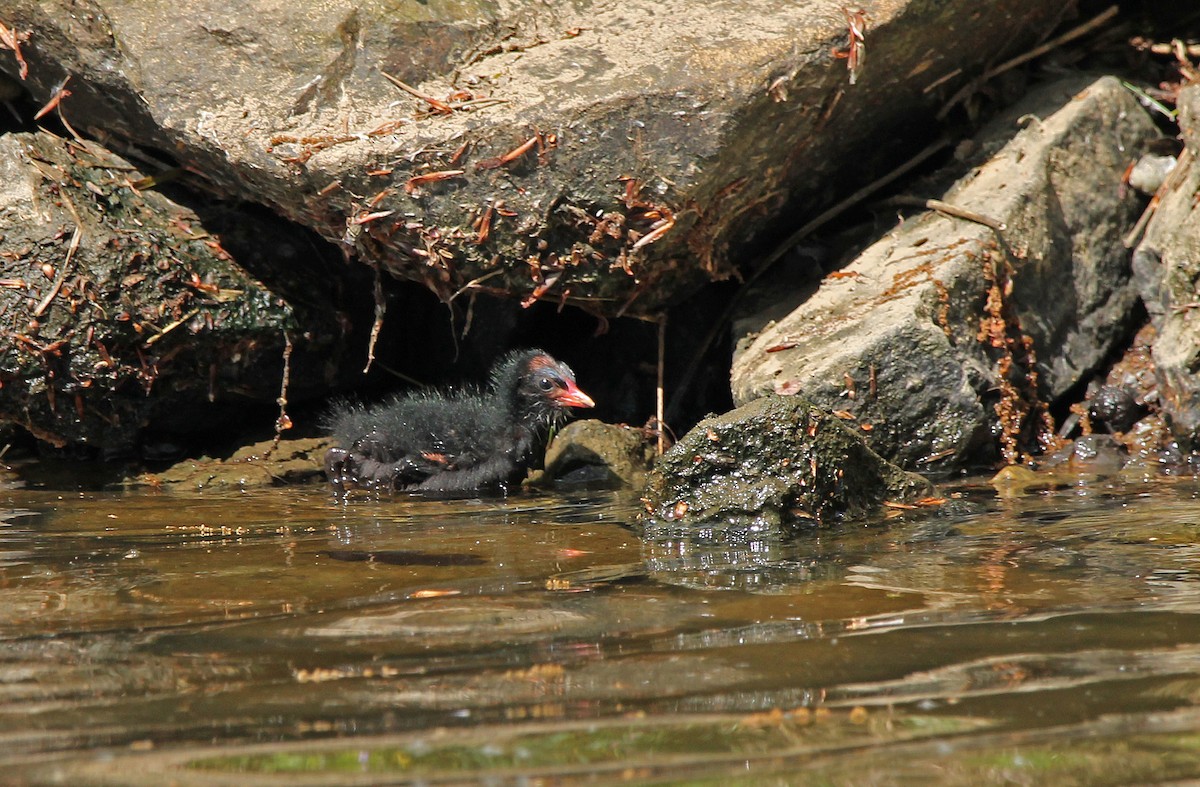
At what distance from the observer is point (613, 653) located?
11.4 feet

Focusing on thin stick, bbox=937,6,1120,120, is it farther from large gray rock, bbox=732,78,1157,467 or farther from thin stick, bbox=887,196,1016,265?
thin stick, bbox=887,196,1016,265

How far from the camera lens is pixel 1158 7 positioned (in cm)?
857

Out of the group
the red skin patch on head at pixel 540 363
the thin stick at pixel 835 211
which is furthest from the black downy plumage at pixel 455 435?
the thin stick at pixel 835 211

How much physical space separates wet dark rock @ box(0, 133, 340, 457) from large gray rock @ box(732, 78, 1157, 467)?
2.85m

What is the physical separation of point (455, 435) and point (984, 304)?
10.1 ft

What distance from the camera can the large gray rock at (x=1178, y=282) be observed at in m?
6.76

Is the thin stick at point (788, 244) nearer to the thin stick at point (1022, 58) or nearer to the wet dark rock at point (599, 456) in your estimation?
the thin stick at point (1022, 58)

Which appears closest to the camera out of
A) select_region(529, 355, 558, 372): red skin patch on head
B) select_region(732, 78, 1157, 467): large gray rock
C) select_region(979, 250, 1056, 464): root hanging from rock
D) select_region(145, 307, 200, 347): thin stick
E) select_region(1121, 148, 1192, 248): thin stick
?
select_region(732, 78, 1157, 467): large gray rock

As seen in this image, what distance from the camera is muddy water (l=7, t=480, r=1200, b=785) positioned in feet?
8.86

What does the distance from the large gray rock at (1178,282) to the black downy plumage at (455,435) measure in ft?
10.5

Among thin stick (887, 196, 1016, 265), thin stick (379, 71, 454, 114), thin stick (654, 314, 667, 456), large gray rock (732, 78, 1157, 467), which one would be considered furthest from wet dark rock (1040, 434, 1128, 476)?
thin stick (379, 71, 454, 114)

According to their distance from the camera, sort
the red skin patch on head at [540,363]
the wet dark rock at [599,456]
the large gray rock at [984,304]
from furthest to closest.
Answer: the red skin patch on head at [540,363] < the wet dark rock at [599,456] < the large gray rock at [984,304]

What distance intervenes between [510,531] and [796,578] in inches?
65.3

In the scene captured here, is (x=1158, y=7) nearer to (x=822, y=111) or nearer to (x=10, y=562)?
(x=822, y=111)
